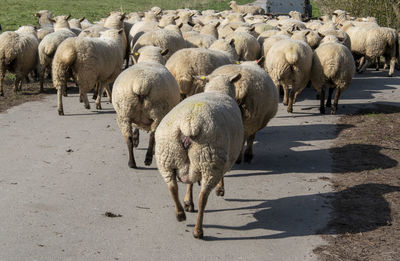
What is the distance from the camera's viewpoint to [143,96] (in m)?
7.10

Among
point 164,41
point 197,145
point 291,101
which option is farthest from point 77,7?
point 197,145

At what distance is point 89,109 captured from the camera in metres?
11.5

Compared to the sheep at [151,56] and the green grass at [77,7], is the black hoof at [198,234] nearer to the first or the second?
the sheep at [151,56]

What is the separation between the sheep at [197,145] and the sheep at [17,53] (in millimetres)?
8221

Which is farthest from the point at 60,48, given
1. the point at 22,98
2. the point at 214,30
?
the point at 214,30

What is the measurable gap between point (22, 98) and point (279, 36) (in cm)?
672

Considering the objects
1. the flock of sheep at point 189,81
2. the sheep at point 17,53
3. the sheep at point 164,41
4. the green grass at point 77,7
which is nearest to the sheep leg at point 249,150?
the flock of sheep at point 189,81

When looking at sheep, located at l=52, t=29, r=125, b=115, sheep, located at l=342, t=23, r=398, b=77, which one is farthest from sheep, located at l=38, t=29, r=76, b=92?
sheep, located at l=342, t=23, r=398, b=77

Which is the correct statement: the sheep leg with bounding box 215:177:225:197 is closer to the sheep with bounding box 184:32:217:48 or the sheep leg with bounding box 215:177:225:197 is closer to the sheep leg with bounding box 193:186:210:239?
the sheep leg with bounding box 193:186:210:239

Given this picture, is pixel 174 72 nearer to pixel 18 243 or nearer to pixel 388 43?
pixel 18 243

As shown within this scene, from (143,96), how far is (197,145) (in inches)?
90.8

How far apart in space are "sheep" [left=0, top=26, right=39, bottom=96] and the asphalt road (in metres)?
2.46

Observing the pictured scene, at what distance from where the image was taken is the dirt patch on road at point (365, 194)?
5.09m

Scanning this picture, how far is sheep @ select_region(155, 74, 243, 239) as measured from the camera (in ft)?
16.4
